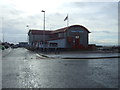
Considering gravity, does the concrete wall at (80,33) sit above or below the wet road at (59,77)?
above

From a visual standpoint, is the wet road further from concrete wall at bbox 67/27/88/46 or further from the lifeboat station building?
concrete wall at bbox 67/27/88/46

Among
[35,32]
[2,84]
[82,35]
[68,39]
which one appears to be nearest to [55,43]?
[68,39]

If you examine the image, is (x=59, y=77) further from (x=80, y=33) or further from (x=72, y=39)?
(x=80, y=33)

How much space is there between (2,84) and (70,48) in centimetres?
3877

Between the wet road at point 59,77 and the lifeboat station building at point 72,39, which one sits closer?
the wet road at point 59,77

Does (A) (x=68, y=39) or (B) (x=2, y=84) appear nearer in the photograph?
(B) (x=2, y=84)

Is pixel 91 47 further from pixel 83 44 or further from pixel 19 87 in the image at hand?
pixel 19 87

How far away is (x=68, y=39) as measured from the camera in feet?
157

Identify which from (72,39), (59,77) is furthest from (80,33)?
(59,77)

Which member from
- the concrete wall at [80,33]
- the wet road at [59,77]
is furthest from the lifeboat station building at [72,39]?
the wet road at [59,77]

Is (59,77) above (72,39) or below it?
below

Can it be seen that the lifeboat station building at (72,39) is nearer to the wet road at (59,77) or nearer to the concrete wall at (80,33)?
the concrete wall at (80,33)

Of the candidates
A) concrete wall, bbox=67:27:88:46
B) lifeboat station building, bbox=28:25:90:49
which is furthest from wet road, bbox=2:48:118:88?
concrete wall, bbox=67:27:88:46

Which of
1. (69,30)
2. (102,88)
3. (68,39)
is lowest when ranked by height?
(102,88)
